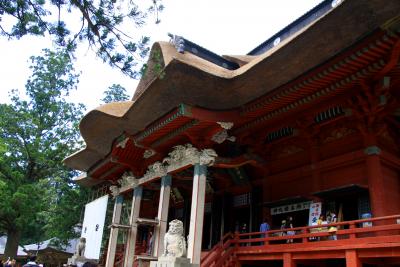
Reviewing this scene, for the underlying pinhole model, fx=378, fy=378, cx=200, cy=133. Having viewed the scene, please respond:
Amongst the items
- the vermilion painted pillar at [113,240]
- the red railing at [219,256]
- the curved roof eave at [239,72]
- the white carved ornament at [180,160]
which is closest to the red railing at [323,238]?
the red railing at [219,256]

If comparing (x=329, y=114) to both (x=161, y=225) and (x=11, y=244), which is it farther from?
(x=11, y=244)

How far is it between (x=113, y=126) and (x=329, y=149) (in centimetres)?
700

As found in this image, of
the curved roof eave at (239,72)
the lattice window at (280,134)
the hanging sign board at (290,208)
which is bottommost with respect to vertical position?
the hanging sign board at (290,208)

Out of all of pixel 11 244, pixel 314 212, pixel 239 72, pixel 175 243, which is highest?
pixel 239 72

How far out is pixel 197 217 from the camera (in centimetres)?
1052

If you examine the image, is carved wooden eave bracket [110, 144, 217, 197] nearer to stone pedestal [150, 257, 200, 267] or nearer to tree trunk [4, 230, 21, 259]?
stone pedestal [150, 257, 200, 267]

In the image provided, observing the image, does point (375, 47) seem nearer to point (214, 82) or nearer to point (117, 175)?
point (214, 82)

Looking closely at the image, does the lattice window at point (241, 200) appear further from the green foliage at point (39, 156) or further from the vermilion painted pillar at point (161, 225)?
the green foliage at point (39, 156)

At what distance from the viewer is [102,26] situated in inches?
225

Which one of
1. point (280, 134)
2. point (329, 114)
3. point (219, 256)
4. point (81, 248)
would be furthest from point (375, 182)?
point (81, 248)

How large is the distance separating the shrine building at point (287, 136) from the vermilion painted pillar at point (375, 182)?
25mm

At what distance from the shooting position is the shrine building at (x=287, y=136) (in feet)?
25.3

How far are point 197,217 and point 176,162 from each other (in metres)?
2.31

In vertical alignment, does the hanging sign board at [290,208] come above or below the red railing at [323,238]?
above
